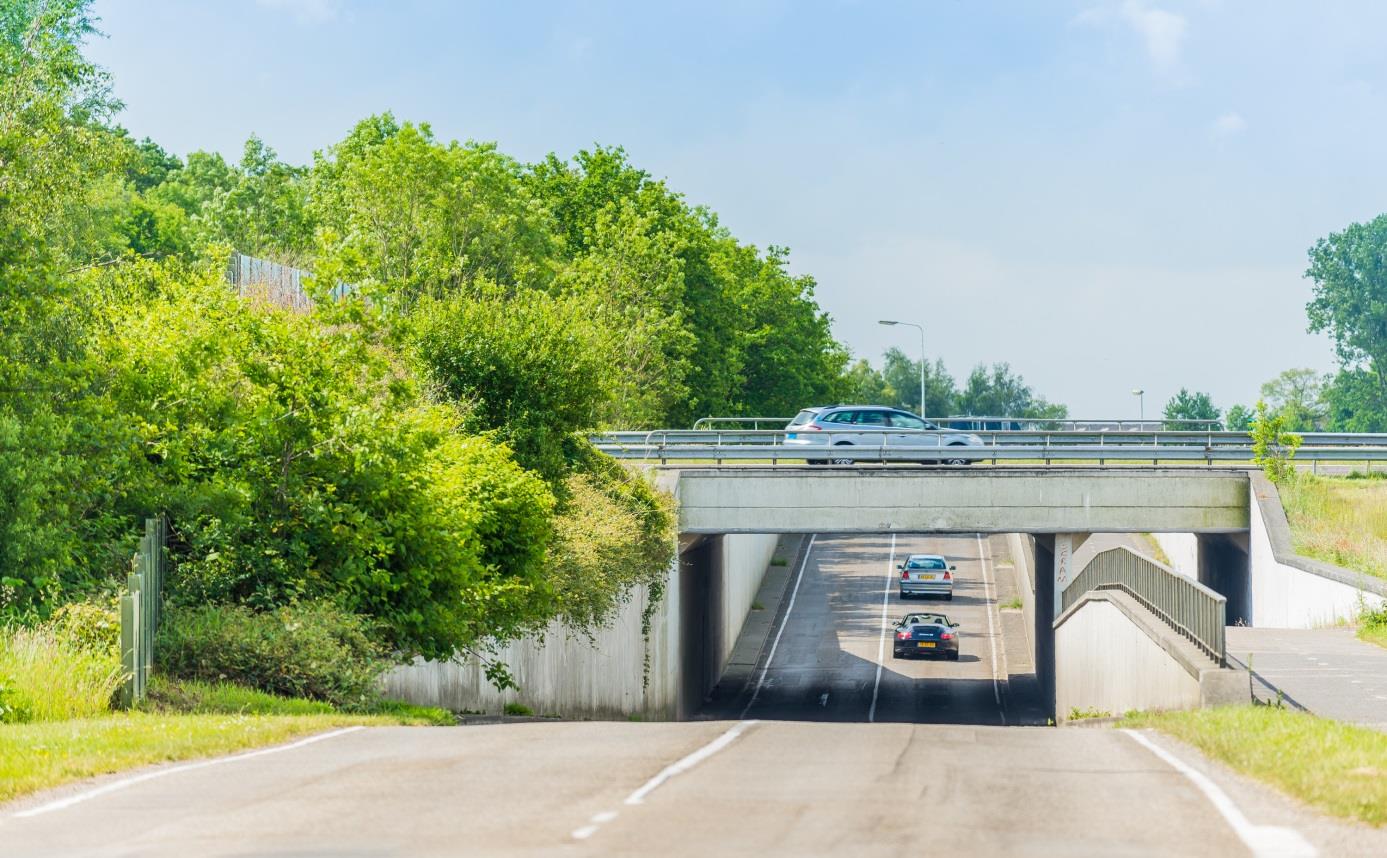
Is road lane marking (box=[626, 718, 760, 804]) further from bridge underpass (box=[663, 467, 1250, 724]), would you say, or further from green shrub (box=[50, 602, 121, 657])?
bridge underpass (box=[663, 467, 1250, 724])

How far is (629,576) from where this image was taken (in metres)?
35.1

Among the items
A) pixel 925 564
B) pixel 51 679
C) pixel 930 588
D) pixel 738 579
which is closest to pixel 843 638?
pixel 738 579

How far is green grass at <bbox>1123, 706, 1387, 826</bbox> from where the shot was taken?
10.5 metres

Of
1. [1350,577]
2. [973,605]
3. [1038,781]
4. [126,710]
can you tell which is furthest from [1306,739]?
[973,605]

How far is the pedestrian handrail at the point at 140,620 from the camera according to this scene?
56.9 ft

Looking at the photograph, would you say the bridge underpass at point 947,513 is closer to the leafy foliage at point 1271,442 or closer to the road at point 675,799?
the leafy foliage at point 1271,442

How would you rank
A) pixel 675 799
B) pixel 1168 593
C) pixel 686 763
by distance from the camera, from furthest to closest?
pixel 1168 593 → pixel 686 763 → pixel 675 799

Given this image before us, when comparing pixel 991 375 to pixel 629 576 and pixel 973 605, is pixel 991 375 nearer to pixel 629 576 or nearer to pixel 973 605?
pixel 973 605

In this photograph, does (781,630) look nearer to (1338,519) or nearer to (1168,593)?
(1338,519)

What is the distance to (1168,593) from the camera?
25609 mm

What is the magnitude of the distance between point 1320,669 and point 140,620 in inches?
652

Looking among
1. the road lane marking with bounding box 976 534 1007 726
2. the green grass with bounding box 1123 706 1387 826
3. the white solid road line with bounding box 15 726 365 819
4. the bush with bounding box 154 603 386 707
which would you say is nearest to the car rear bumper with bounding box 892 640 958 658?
the road lane marking with bounding box 976 534 1007 726

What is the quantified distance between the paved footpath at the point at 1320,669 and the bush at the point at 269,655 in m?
10.6

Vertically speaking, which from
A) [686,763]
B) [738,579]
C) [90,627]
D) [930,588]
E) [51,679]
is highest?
[90,627]
